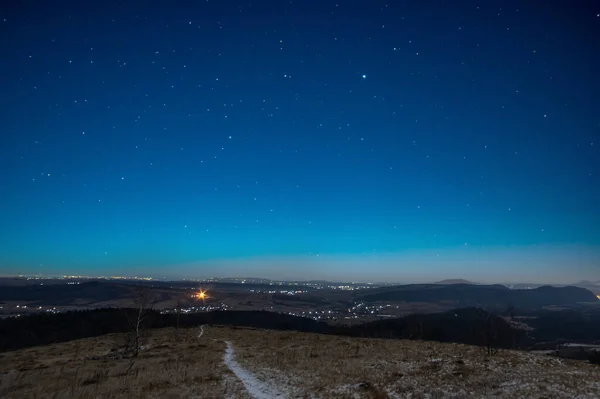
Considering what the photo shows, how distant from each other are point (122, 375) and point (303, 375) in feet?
42.5

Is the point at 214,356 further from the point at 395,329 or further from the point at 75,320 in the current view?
the point at 395,329

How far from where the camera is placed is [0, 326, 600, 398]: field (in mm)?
19547

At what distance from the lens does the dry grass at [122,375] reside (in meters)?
20.5

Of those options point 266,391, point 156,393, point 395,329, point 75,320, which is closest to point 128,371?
point 156,393

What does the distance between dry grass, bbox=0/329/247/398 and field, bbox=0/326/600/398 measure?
7 centimetres

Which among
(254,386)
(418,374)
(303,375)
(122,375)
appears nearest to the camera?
(254,386)

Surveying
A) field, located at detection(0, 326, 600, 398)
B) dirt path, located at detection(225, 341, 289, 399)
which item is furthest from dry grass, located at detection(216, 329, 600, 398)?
dirt path, located at detection(225, 341, 289, 399)

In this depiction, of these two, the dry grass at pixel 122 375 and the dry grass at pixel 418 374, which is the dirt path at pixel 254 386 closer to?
the dry grass at pixel 122 375

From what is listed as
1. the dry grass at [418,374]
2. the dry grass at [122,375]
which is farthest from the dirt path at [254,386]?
the dry grass at [418,374]

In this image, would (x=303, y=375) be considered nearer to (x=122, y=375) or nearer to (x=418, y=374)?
(x=418, y=374)

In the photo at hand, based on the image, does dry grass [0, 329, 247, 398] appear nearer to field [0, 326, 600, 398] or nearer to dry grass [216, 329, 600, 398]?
field [0, 326, 600, 398]

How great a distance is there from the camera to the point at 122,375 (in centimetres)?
2533

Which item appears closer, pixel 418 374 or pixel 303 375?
pixel 418 374

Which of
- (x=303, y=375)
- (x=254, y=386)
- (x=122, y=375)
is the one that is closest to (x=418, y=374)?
(x=303, y=375)
